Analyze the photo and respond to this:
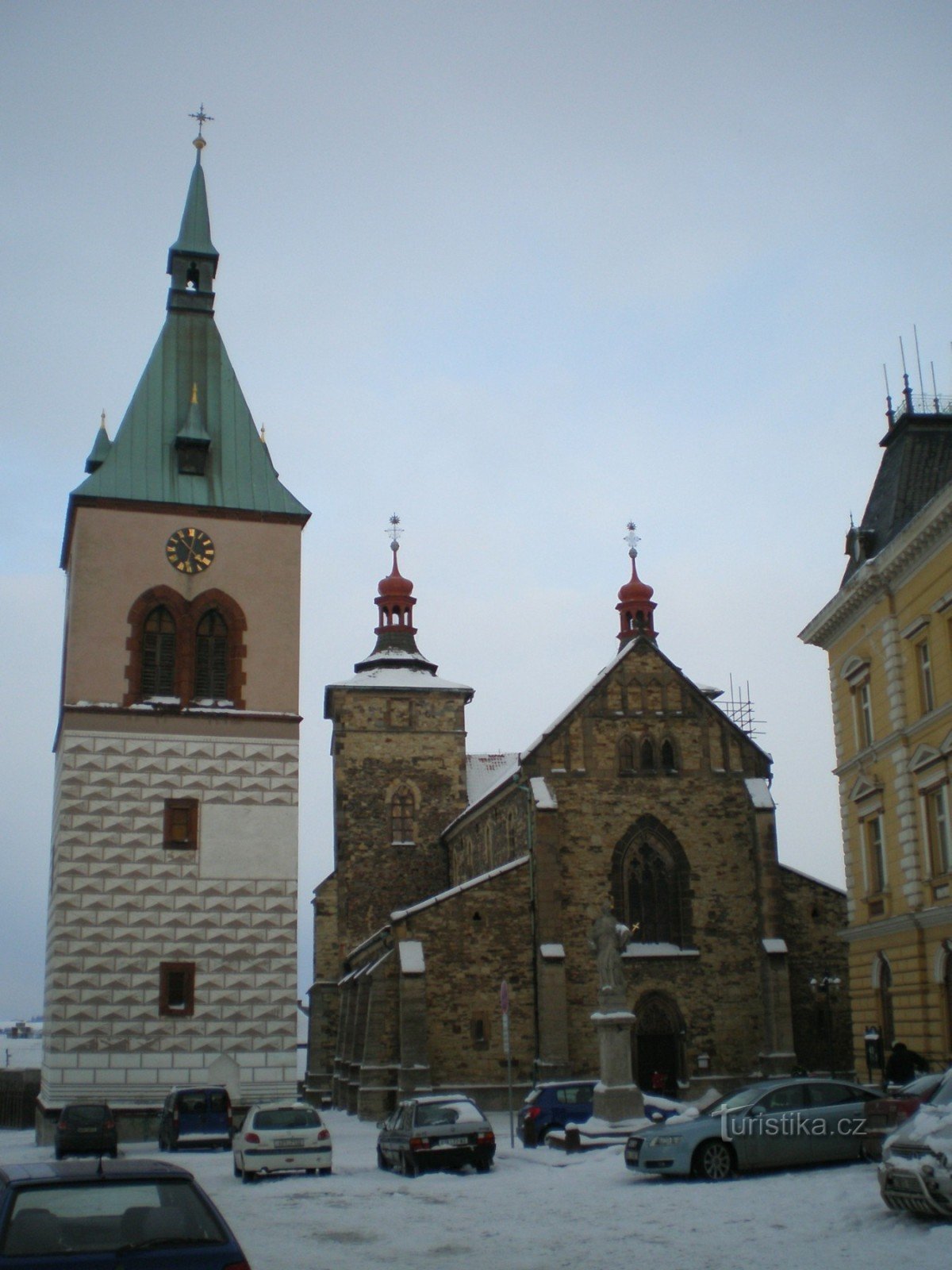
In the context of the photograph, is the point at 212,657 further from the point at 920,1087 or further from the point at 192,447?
the point at 920,1087

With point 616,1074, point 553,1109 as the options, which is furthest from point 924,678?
point 553,1109

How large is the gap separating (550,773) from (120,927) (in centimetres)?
1388

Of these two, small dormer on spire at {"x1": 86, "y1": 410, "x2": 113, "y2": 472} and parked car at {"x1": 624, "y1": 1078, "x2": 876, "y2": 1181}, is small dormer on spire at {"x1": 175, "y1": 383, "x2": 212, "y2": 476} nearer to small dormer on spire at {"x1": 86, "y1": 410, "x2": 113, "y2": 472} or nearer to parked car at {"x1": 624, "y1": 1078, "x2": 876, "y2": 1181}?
small dormer on spire at {"x1": 86, "y1": 410, "x2": 113, "y2": 472}

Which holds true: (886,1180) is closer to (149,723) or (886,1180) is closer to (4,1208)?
(4,1208)

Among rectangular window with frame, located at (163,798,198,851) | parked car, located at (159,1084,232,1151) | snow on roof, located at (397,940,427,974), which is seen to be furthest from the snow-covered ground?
snow on roof, located at (397,940,427,974)

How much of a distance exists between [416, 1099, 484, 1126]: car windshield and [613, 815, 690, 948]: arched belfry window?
1819 centimetres

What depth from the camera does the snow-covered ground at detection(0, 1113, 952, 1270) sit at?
11.9m

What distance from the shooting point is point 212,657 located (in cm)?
3438

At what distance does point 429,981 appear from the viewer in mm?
37219

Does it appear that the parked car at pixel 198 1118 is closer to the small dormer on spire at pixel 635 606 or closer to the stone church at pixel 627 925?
the stone church at pixel 627 925

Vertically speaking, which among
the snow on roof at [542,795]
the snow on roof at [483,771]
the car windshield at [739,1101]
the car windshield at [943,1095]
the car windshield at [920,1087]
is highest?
the snow on roof at [483,771]

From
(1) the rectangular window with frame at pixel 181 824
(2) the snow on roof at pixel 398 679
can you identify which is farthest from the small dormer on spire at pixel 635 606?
(1) the rectangular window with frame at pixel 181 824

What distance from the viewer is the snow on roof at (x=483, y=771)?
5216cm

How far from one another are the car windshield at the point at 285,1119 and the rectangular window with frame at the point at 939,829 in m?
12.8
